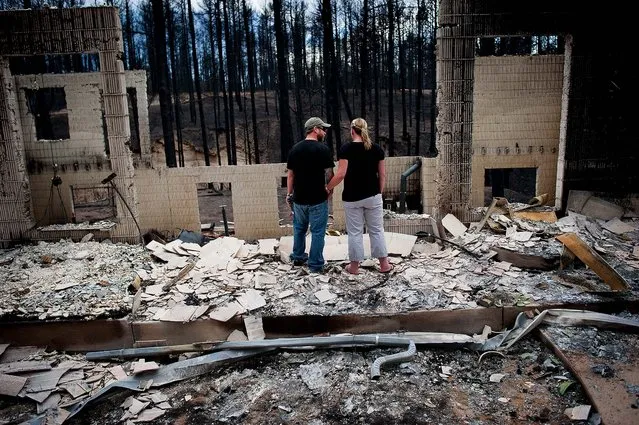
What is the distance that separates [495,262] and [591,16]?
471 cm

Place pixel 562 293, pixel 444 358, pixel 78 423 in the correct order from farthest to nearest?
1. pixel 562 293
2. pixel 444 358
3. pixel 78 423

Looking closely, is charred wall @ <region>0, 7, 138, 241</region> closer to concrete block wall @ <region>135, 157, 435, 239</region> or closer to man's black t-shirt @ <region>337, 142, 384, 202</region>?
concrete block wall @ <region>135, 157, 435, 239</region>

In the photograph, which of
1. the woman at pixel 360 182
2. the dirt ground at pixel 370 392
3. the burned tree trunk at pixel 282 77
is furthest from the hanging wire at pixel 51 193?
the burned tree trunk at pixel 282 77

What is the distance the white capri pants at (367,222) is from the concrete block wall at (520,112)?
357 centimetres

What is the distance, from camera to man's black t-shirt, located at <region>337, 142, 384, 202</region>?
6.35 meters

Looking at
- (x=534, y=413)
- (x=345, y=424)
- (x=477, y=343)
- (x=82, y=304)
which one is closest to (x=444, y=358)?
(x=477, y=343)

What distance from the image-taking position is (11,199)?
8.46 m

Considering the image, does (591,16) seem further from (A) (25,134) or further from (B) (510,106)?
(A) (25,134)

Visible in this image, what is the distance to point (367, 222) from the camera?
6660mm

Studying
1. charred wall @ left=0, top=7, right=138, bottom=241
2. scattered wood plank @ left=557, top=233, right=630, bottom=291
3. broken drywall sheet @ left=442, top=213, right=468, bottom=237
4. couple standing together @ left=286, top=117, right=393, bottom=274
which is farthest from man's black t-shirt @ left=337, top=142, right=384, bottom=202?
charred wall @ left=0, top=7, right=138, bottom=241

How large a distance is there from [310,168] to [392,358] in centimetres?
285

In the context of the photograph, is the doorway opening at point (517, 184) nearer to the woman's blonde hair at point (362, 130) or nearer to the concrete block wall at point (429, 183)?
the concrete block wall at point (429, 183)

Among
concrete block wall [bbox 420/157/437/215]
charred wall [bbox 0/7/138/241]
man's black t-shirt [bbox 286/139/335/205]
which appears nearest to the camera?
man's black t-shirt [bbox 286/139/335/205]

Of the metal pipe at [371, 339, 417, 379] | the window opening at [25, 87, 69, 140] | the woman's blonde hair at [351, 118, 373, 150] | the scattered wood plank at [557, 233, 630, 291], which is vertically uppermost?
the window opening at [25, 87, 69, 140]
